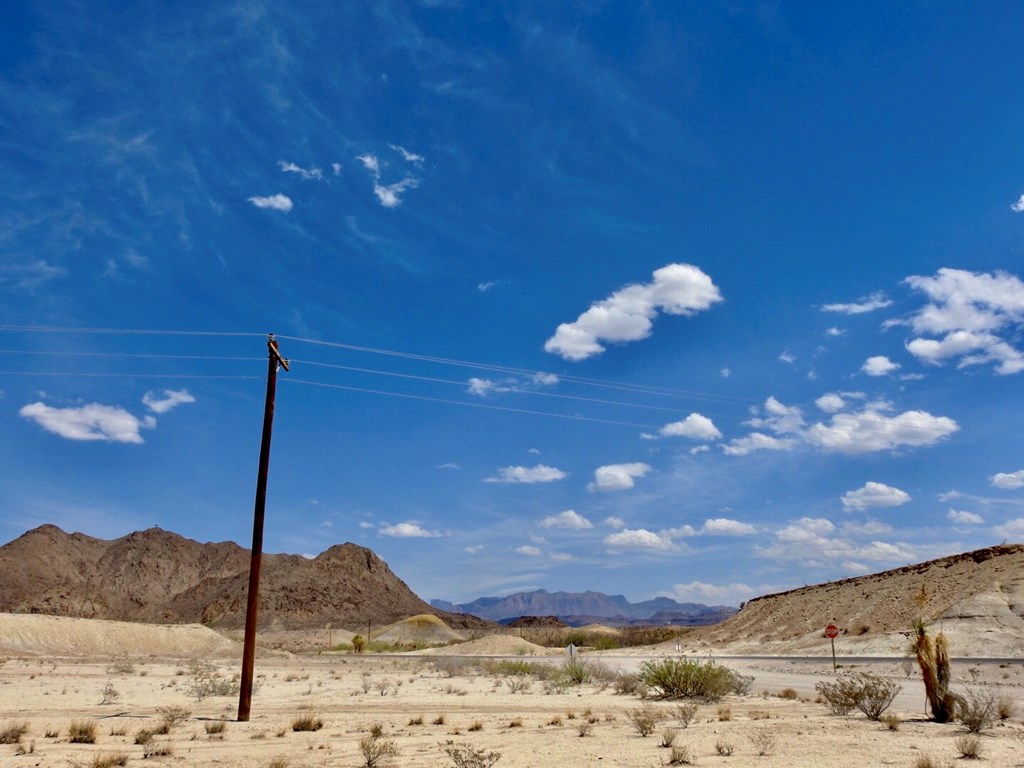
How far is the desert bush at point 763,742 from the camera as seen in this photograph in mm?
14383

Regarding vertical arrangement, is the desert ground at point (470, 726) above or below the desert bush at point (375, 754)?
below

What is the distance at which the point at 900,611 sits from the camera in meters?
65.2

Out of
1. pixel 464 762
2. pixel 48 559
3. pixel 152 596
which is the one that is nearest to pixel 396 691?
pixel 464 762

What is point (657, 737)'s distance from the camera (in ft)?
53.9

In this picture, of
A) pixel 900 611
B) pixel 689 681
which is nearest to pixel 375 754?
pixel 689 681

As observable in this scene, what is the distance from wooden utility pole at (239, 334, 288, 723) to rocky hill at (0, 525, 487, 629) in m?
130

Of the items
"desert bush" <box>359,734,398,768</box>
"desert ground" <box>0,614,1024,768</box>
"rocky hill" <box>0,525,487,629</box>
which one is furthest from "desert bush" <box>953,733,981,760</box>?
"rocky hill" <box>0,525,487,629</box>

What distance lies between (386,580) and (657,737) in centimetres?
17669

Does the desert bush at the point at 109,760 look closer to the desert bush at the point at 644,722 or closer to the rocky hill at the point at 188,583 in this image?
the desert bush at the point at 644,722

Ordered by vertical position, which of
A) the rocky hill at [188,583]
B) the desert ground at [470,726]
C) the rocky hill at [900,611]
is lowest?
the desert ground at [470,726]

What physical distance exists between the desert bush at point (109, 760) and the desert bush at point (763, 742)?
10.5m

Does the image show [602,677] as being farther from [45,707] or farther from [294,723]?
[45,707]

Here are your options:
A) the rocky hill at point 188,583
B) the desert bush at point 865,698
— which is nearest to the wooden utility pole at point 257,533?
the desert bush at point 865,698

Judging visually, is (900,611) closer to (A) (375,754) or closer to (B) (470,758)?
(B) (470,758)
